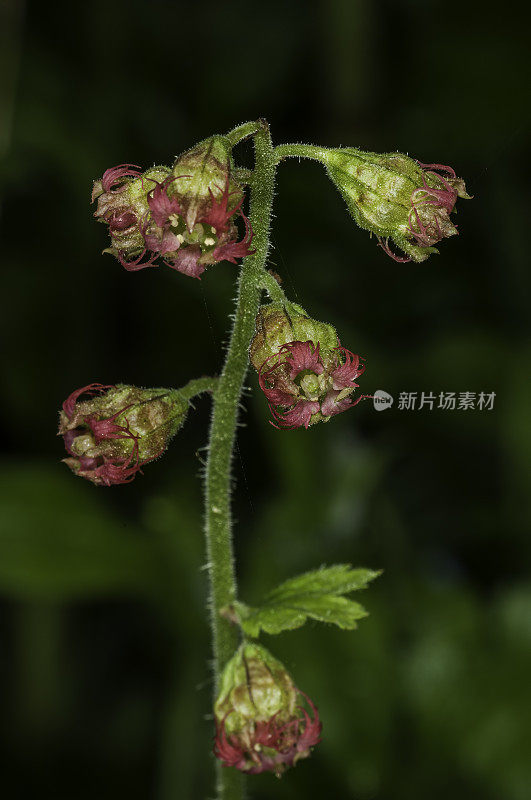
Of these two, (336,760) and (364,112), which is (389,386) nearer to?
(364,112)

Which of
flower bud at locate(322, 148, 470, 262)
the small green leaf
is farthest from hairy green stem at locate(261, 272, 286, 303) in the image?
the small green leaf

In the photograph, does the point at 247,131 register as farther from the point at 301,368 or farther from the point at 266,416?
the point at 266,416

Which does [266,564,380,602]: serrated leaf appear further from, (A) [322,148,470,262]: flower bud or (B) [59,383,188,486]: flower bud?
(A) [322,148,470,262]: flower bud

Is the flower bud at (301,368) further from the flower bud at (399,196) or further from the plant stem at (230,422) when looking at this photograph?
the flower bud at (399,196)

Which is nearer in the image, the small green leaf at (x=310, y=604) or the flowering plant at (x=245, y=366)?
the flowering plant at (x=245, y=366)

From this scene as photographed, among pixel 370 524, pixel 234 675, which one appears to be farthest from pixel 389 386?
pixel 234 675

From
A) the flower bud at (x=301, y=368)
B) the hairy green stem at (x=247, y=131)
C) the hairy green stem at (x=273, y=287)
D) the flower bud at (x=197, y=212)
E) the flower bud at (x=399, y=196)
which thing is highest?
the hairy green stem at (x=247, y=131)

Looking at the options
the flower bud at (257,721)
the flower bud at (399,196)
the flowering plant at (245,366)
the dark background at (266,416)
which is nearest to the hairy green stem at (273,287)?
the flowering plant at (245,366)
